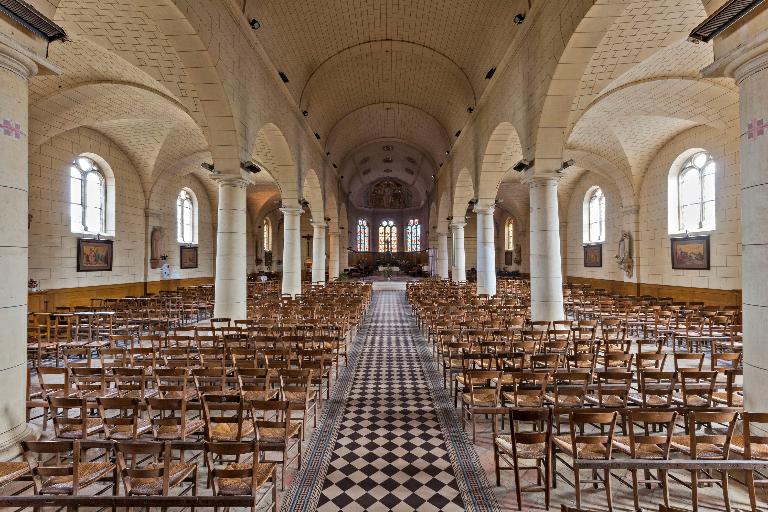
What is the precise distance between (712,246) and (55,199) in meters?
24.7

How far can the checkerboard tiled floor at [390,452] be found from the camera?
165 inches

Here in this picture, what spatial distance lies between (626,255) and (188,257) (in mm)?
24436

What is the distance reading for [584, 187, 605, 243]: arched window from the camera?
25.0 metres

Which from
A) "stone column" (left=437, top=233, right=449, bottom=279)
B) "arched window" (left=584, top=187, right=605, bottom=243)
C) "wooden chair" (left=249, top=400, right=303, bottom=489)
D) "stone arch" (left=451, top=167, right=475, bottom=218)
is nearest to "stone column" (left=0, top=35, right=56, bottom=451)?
"wooden chair" (left=249, top=400, right=303, bottom=489)

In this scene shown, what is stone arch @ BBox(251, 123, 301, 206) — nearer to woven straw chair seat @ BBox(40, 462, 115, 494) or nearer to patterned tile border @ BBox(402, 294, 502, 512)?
patterned tile border @ BBox(402, 294, 502, 512)

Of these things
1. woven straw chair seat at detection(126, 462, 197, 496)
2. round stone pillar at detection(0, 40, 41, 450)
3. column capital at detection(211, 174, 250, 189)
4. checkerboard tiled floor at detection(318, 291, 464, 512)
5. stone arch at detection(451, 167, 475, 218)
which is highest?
stone arch at detection(451, 167, 475, 218)

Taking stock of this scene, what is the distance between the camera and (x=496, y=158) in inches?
666

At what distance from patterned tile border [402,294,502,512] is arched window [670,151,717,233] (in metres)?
14.5

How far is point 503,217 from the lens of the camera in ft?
129

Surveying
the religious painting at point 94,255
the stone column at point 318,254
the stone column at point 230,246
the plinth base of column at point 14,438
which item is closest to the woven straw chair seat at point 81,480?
the plinth base of column at point 14,438

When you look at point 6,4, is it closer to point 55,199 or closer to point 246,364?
point 246,364

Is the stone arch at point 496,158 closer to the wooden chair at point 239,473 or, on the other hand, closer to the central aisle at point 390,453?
the central aisle at point 390,453

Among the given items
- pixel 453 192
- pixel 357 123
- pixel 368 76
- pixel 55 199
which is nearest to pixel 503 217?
pixel 453 192

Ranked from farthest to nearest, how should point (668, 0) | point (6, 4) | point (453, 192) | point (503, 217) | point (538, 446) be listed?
point (503, 217)
point (453, 192)
point (668, 0)
point (538, 446)
point (6, 4)
